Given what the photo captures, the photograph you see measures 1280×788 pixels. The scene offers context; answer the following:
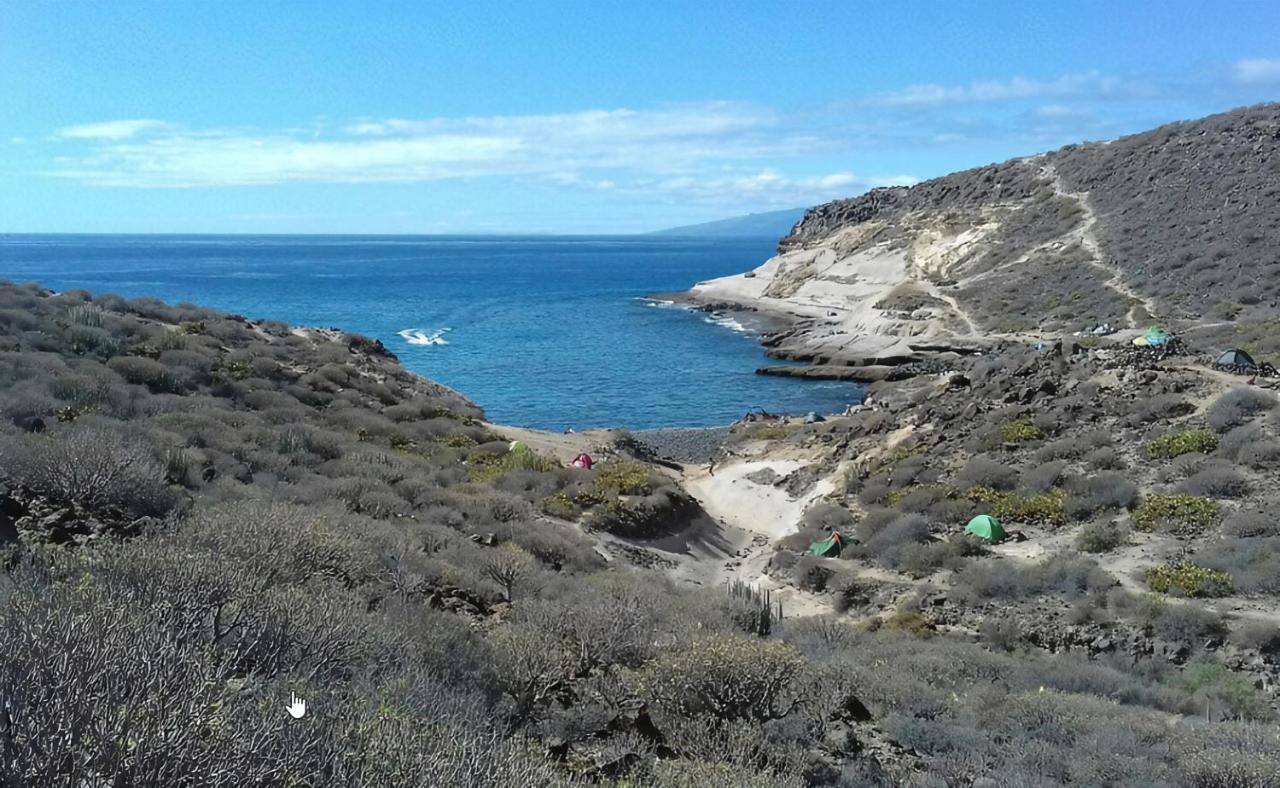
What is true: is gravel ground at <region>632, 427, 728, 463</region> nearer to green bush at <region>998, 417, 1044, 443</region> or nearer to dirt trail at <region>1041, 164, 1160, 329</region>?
green bush at <region>998, 417, 1044, 443</region>

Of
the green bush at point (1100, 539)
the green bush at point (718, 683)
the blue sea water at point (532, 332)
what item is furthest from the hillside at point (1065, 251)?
the green bush at point (718, 683)

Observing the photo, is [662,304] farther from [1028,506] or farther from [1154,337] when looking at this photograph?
[1028,506]

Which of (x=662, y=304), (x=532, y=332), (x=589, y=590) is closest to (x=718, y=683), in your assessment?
(x=589, y=590)

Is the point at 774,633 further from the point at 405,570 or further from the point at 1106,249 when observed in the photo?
the point at 1106,249

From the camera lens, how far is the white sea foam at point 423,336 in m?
66.0

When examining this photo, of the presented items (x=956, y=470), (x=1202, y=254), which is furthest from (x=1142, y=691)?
(x=1202, y=254)

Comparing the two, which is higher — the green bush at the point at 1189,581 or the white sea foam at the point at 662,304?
the white sea foam at the point at 662,304

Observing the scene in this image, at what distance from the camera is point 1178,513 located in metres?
16.4

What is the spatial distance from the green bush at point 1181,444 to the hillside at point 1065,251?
21741 mm

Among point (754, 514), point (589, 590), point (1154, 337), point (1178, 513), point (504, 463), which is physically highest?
point (1154, 337)

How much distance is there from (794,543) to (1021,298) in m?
46.0

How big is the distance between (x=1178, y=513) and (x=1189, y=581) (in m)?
2.96

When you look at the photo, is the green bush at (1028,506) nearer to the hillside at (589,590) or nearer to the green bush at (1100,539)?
the hillside at (589,590)

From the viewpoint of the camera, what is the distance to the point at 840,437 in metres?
29.3
